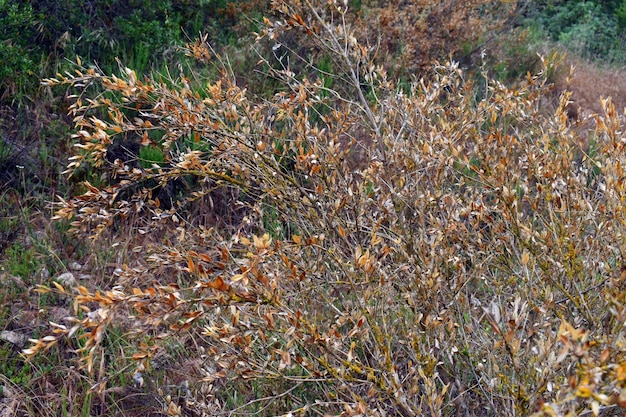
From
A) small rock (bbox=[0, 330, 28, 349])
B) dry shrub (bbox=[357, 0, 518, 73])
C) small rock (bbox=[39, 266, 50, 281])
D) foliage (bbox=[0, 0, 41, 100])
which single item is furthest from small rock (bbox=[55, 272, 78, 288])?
dry shrub (bbox=[357, 0, 518, 73])

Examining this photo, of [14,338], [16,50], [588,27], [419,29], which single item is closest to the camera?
[14,338]

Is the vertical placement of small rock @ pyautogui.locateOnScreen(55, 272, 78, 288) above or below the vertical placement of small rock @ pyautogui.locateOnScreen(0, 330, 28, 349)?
above

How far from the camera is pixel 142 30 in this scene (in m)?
5.00

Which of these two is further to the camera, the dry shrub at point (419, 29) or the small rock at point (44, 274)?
the dry shrub at point (419, 29)

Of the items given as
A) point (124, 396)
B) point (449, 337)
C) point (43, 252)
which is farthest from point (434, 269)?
point (43, 252)

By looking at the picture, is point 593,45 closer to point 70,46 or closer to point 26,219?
point 70,46

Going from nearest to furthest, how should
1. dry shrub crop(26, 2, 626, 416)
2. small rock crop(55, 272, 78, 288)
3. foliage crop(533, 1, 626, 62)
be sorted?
dry shrub crop(26, 2, 626, 416) → small rock crop(55, 272, 78, 288) → foliage crop(533, 1, 626, 62)

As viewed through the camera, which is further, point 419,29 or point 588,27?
point 588,27

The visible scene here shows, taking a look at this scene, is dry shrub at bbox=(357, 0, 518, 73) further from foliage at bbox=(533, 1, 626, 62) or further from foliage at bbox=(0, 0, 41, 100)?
foliage at bbox=(533, 1, 626, 62)

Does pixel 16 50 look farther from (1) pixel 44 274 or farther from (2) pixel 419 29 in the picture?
(2) pixel 419 29

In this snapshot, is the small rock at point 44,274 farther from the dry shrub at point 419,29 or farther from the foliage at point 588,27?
the foliage at point 588,27

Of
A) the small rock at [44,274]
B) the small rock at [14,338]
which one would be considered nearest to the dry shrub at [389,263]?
the small rock at [14,338]

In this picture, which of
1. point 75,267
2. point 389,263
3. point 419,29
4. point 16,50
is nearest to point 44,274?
point 75,267

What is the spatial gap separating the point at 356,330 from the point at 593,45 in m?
8.89
